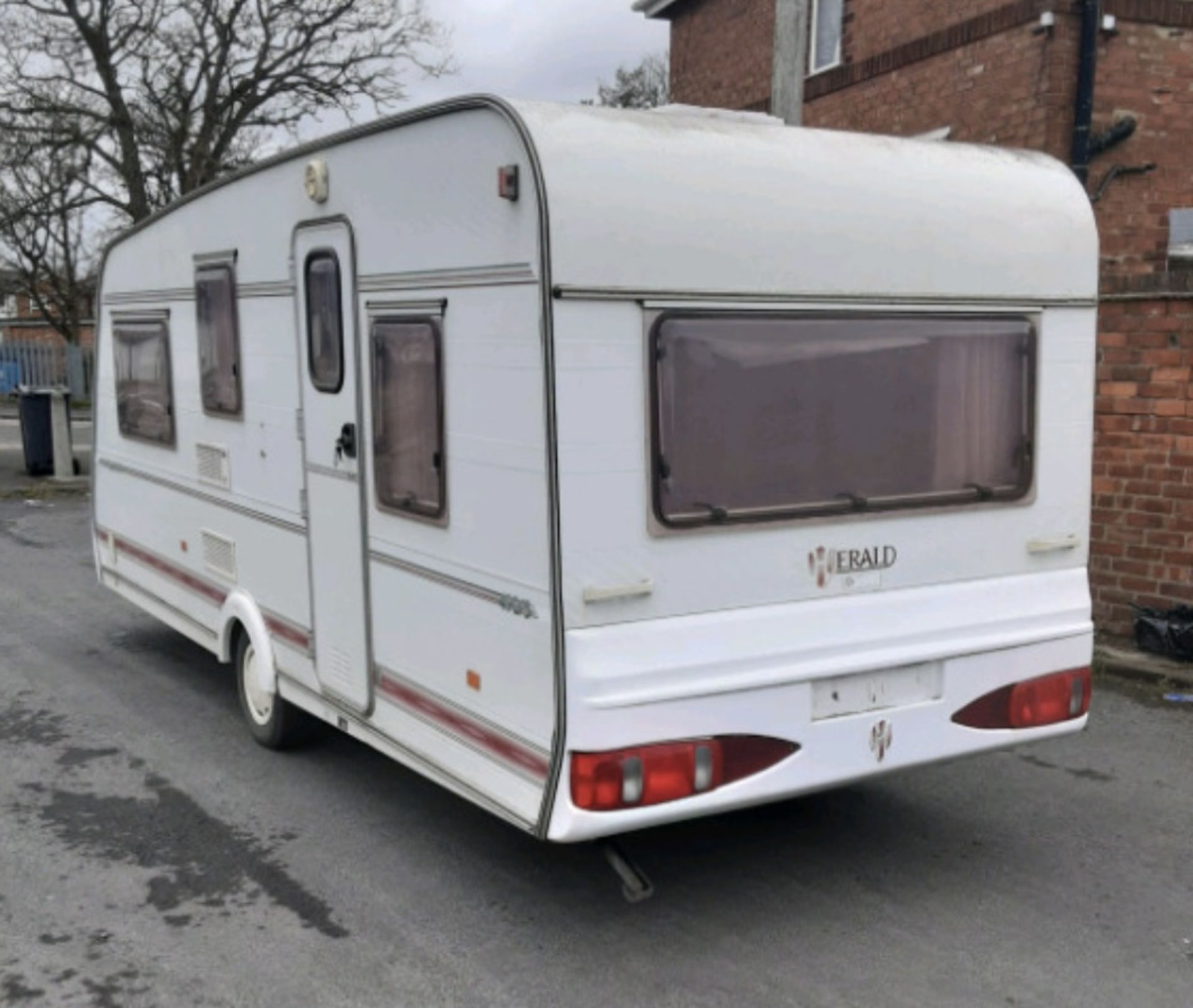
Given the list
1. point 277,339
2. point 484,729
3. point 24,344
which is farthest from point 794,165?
point 24,344

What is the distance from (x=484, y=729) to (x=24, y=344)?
101 ft

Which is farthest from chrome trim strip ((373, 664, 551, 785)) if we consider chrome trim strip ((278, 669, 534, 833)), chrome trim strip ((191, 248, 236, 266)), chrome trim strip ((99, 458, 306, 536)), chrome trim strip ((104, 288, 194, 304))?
chrome trim strip ((104, 288, 194, 304))

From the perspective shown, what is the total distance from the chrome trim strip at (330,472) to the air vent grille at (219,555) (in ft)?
3.71

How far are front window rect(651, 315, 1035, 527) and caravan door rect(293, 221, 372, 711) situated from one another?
57.7 inches

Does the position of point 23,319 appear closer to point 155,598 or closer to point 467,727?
point 155,598

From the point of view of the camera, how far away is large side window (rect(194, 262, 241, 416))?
5.79m

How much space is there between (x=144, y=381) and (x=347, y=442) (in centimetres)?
279

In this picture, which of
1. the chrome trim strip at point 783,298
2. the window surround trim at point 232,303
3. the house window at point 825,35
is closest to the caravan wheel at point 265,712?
the window surround trim at point 232,303

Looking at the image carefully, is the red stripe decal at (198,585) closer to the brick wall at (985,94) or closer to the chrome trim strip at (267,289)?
the chrome trim strip at (267,289)

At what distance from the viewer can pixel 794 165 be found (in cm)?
397

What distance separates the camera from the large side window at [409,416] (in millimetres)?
4176

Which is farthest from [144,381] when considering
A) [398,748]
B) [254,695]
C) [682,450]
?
[682,450]

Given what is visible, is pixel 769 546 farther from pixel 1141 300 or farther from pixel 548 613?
pixel 1141 300

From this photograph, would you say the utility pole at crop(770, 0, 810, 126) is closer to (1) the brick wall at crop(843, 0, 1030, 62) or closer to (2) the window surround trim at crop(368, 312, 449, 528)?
(1) the brick wall at crop(843, 0, 1030, 62)
